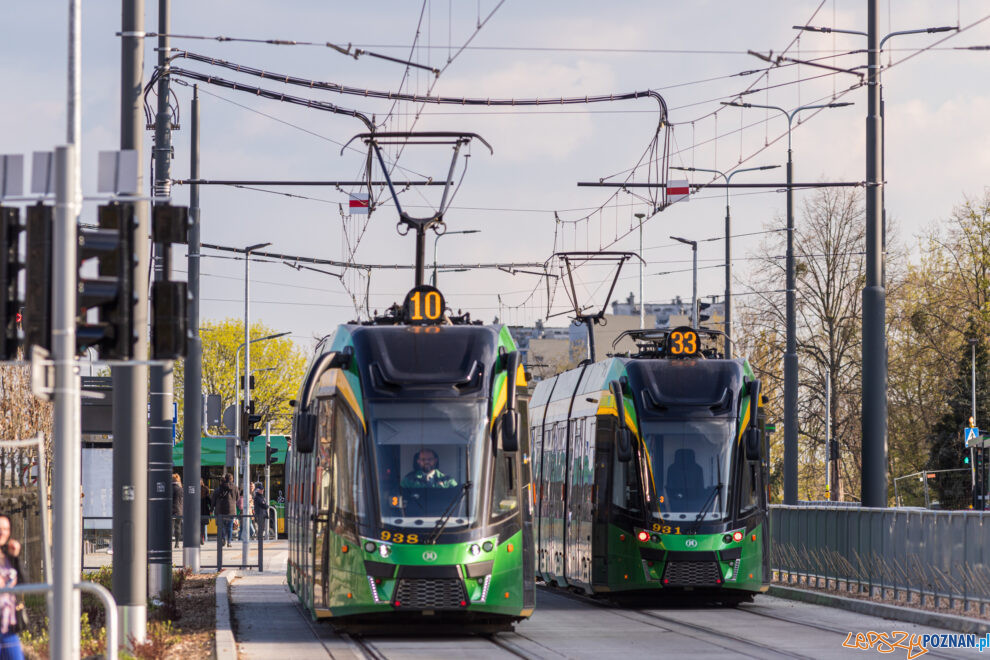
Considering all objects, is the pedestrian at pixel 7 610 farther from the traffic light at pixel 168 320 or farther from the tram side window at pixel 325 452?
the tram side window at pixel 325 452

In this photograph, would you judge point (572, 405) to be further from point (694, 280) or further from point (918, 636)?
point (694, 280)

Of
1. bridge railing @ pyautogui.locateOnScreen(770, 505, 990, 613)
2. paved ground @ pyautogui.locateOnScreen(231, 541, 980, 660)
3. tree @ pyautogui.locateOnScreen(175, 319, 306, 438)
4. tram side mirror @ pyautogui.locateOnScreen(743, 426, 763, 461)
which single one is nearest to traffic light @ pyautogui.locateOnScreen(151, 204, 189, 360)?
paved ground @ pyautogui.locateOnScreen(231, 541, 980, 660)

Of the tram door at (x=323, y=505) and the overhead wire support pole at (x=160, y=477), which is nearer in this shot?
the tram door at (x=323, y=505)

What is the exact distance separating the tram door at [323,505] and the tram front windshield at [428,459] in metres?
0.73

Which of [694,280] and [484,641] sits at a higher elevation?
[694,280]

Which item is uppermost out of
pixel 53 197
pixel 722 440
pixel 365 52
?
pixel 365 52

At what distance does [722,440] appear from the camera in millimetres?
20484

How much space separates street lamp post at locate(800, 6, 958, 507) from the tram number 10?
6.97 m

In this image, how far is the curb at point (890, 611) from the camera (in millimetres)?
16453

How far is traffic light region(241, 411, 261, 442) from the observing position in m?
32.4

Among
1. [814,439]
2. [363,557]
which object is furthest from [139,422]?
[814,439]

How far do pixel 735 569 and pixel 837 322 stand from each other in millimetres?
39521

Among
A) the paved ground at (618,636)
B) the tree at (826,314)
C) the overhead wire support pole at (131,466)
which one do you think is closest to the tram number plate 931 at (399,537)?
the paved ground at (618,636)

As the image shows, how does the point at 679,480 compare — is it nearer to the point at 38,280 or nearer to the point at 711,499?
the point at 711,499
